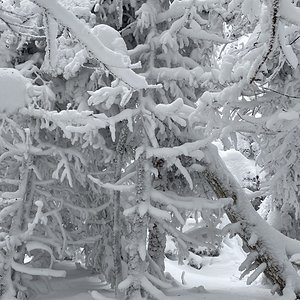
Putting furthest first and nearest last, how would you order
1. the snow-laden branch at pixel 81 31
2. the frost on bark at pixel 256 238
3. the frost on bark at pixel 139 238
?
1. the frost on bark at pixel 256 238
2. the frost on bark at pixel 139 238
3. the snow-laden branch at pixel 81 31

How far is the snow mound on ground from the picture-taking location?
21.6 ft

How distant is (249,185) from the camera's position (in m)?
25.5

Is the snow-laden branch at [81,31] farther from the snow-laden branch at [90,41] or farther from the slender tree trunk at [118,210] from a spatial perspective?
the slender tree trunk at [118,210]

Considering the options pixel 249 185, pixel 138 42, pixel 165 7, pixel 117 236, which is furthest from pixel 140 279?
pixel 249 185

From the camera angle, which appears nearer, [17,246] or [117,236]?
[17,246]

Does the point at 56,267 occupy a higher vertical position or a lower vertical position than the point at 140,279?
lower

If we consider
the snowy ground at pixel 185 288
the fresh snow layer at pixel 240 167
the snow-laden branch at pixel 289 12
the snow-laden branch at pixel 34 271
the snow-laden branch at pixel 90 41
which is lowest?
the fresh snow layer at pixel 240 167

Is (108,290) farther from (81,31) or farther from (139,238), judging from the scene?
(81,31)

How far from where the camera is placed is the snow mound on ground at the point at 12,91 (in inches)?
260

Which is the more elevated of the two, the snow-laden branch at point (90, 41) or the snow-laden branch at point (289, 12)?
the snow-laden branch at point (289, 12)

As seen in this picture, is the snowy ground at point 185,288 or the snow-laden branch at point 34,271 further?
the snowy ground at point 185,288

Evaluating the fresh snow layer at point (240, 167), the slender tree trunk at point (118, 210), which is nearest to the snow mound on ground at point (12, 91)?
the slender tree trunk at point (118, 210)

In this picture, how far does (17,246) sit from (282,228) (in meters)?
6.20

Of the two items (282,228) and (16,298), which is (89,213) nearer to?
(16,298)
